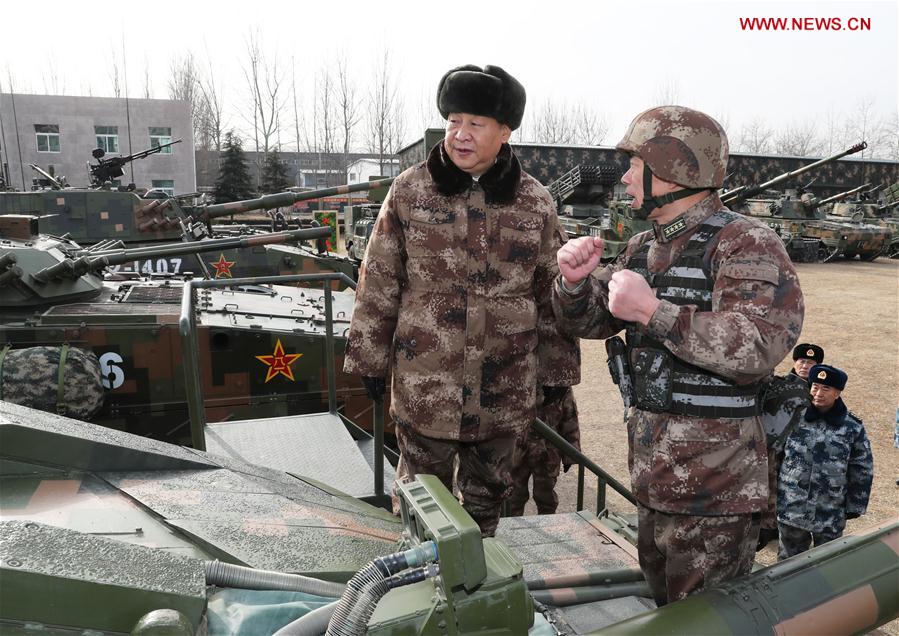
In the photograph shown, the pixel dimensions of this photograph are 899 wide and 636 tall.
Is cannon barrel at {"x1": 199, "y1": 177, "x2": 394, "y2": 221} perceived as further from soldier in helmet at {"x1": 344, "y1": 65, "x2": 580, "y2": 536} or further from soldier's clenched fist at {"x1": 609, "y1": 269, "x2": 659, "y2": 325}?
soldier's clenched fist at {"x1": 609, "y1": 269, "x2": 659, "y2": 325}

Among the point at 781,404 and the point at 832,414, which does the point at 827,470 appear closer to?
the point at 832,414

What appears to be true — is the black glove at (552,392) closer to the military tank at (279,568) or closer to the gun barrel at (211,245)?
the military tank at (279,568)

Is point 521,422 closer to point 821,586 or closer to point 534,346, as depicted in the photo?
point 534,346

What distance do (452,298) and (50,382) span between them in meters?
3.18

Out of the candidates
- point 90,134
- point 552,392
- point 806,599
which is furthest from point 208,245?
point 90,134

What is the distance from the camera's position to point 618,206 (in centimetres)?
1738

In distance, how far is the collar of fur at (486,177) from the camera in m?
2.44

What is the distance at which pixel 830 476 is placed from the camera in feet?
12.0

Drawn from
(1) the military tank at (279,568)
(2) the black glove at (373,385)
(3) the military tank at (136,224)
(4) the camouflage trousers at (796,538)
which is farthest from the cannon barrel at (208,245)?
(3) the military tank at (136,224)

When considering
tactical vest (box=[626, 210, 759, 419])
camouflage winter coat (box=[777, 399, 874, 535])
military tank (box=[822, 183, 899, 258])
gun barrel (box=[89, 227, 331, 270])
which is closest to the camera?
tactical vest (box=[626, 210, 759, 419])

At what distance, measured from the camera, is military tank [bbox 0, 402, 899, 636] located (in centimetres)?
116

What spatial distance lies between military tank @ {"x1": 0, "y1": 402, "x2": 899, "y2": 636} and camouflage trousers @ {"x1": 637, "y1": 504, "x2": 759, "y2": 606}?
0.31 metres

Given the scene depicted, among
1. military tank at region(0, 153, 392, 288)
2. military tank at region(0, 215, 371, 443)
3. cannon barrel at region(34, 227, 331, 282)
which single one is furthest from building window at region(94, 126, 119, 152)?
cannon barrel at region(34, 227, 331, 282)

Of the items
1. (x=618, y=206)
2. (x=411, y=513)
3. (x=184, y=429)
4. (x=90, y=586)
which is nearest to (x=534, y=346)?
(x=411, y=513)
